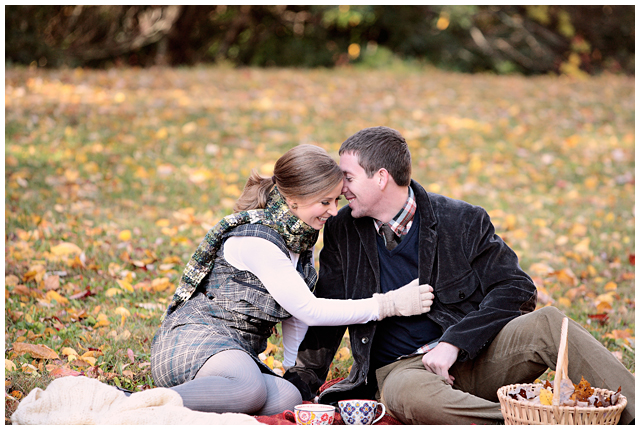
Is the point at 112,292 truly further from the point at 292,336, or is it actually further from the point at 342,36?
the point at 342,36

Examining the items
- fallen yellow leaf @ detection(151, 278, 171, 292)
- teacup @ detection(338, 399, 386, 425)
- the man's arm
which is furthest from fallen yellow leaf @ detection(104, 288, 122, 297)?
the man's arm

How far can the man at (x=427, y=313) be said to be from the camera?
281 cm

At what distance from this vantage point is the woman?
2854 millimetres

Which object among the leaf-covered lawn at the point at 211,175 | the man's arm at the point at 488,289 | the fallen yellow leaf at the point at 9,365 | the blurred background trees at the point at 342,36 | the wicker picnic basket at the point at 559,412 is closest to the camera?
the wicker picnic basket at the point at 559,412

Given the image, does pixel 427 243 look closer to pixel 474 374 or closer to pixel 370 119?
pixel 474 374

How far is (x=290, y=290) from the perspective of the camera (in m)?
2.90

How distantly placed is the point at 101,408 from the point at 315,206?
1.23 meters

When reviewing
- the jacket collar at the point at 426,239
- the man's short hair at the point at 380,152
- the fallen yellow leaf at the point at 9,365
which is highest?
the man's short hair at the point at 380,152

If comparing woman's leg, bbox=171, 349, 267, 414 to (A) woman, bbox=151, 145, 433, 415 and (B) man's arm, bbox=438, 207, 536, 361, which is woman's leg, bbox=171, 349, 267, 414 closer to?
(A) woman, bbox=151, 145, 433, 415

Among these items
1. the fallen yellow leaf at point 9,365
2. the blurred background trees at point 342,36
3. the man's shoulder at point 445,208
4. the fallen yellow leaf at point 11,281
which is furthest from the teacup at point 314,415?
the blurred background trees at point 342,36

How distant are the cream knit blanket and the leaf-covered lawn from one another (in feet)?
1.71

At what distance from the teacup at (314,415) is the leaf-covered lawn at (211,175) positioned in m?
0.92

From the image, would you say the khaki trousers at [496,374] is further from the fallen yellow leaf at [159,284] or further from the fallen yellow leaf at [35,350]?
the fallen yellow leaf at [159,284]

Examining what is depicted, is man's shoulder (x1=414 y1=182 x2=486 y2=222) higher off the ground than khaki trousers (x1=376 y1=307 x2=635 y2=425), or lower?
higher
